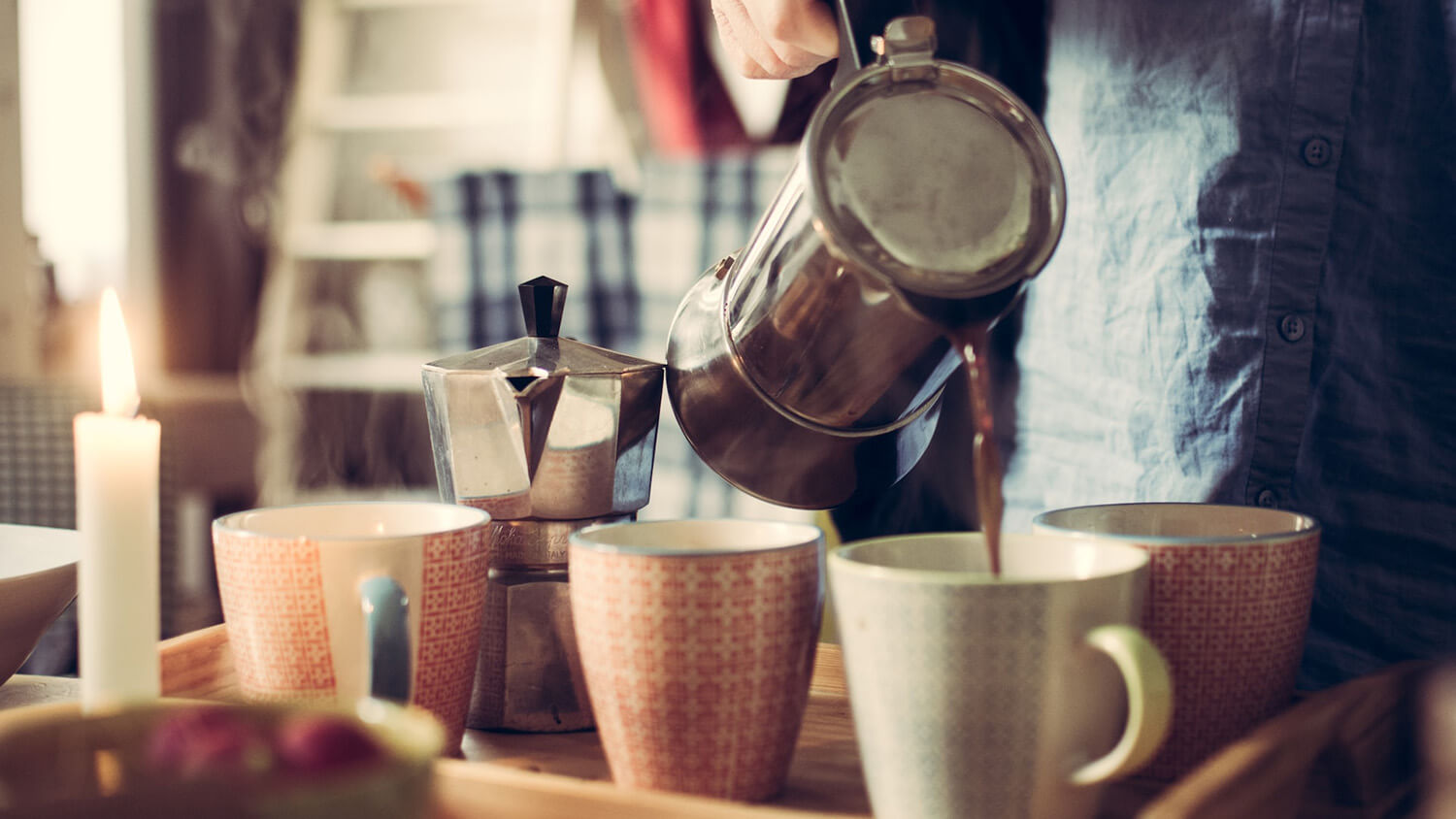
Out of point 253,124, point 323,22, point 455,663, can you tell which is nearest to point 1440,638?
point 455,663

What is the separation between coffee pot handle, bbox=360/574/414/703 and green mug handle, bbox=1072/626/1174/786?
253 mm

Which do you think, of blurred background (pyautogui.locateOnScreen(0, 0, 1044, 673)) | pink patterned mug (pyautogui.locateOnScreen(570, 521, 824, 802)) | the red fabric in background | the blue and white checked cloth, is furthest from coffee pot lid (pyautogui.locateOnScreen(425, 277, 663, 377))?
the red fabric in background

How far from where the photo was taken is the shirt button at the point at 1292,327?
0.73 meters

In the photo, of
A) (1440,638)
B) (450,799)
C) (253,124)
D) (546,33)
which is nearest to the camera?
(450,799)

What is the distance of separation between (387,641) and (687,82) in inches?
61.8

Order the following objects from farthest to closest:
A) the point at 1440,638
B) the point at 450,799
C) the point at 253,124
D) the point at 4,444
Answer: the point at 253,124 < the point at 4,444 < the point at 1440,638 < the point at 450,799

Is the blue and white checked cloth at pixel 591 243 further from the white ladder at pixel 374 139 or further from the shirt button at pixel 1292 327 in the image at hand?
the shirt button at pixel 1292 327

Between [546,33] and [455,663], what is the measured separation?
5.96 ft

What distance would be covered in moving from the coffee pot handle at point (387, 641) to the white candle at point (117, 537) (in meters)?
0.07

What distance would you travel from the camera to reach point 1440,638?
71 cm

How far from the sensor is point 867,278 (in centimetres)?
47

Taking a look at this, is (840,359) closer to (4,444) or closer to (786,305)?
(786,305)

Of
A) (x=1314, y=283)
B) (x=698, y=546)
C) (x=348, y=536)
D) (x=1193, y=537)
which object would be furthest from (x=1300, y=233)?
(x=348, y=536)

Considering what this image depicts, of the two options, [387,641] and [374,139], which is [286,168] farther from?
[387,641]
